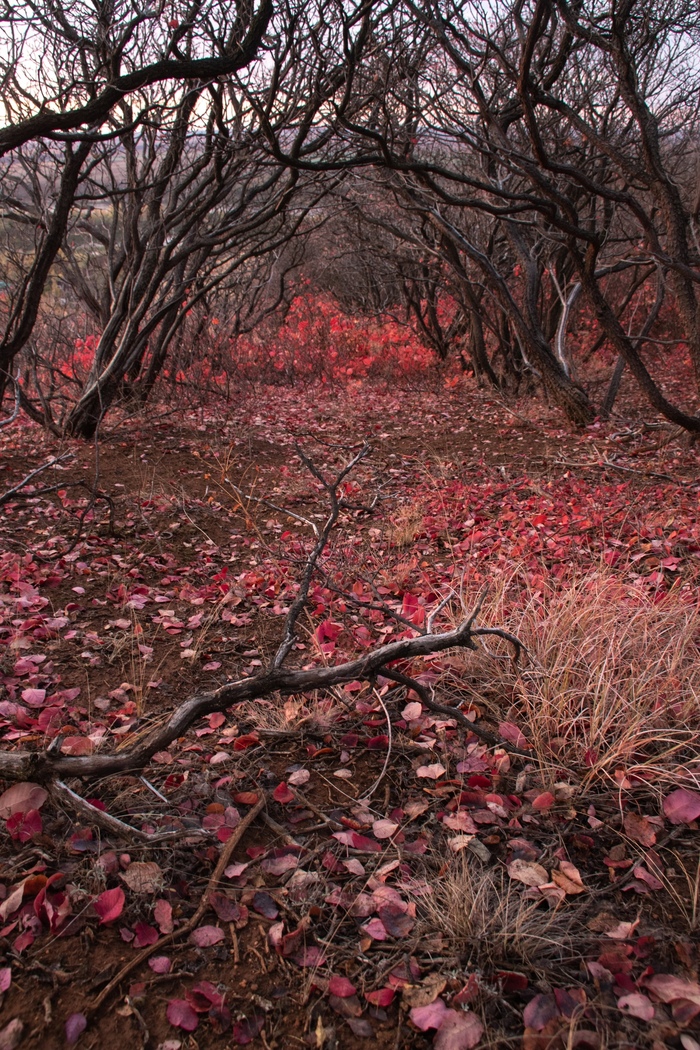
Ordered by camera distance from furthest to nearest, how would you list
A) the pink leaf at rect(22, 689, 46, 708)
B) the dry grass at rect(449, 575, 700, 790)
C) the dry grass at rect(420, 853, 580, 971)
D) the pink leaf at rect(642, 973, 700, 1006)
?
the pink leaf at rect(22, 689, 46, 708) → the dry grass at rect(449, 575, 700, 790) → the dry grass at rect(420, 853, 580, 971) → the pink leaf at rect(642, 973, 700, 1006)

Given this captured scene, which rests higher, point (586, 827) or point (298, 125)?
point (298, 125)

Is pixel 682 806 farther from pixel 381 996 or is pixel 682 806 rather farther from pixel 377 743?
pixel 381 996

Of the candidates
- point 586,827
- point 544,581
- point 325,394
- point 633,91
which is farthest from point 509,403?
point 586,827

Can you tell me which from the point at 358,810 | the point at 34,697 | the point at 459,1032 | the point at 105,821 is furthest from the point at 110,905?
the point at 34,697

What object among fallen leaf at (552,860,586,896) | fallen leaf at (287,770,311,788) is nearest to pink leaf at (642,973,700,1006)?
fallen leaf at (552,860,586,896)

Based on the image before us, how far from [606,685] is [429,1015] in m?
1.21

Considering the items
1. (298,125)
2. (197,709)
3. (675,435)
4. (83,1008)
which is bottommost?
(83,1008)

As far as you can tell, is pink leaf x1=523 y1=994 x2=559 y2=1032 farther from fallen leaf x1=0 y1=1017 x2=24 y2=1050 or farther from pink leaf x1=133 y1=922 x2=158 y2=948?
fallen leaf x1=0 y1=1017 x2=24 y2=1050

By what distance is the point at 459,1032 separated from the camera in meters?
1.43

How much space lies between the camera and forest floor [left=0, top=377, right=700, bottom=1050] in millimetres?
1494

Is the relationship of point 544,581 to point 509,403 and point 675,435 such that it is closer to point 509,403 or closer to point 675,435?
point 675,435

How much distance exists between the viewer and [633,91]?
5.01 m

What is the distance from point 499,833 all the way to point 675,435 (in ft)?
17.8

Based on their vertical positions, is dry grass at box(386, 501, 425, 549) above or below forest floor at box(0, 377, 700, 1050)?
above
